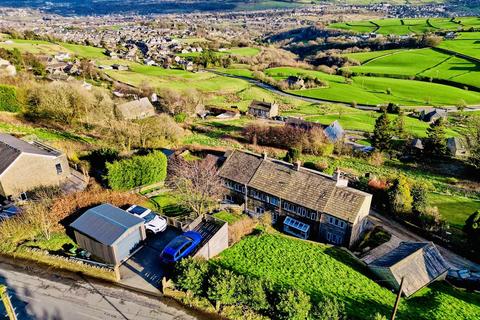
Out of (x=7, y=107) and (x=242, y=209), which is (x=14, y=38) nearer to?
(x=7, y=107)

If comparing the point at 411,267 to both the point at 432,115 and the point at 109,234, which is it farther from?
the point at 432,115

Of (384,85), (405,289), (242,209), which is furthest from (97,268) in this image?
(384,85)

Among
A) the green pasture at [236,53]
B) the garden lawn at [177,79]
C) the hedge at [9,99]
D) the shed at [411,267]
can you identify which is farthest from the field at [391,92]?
the hedge at [9,99]

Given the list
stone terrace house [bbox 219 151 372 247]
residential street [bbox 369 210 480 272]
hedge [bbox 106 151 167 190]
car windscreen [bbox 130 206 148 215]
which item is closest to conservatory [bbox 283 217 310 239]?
stone terrace house [bbox 219 151 372 247]

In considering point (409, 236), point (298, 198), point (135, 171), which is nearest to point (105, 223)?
point (135, 171)

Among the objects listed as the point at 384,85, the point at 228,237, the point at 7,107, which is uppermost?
the point at 7,107

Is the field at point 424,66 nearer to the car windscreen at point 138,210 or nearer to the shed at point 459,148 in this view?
the shed at point 459,148

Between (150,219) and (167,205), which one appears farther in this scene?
(167,205)
